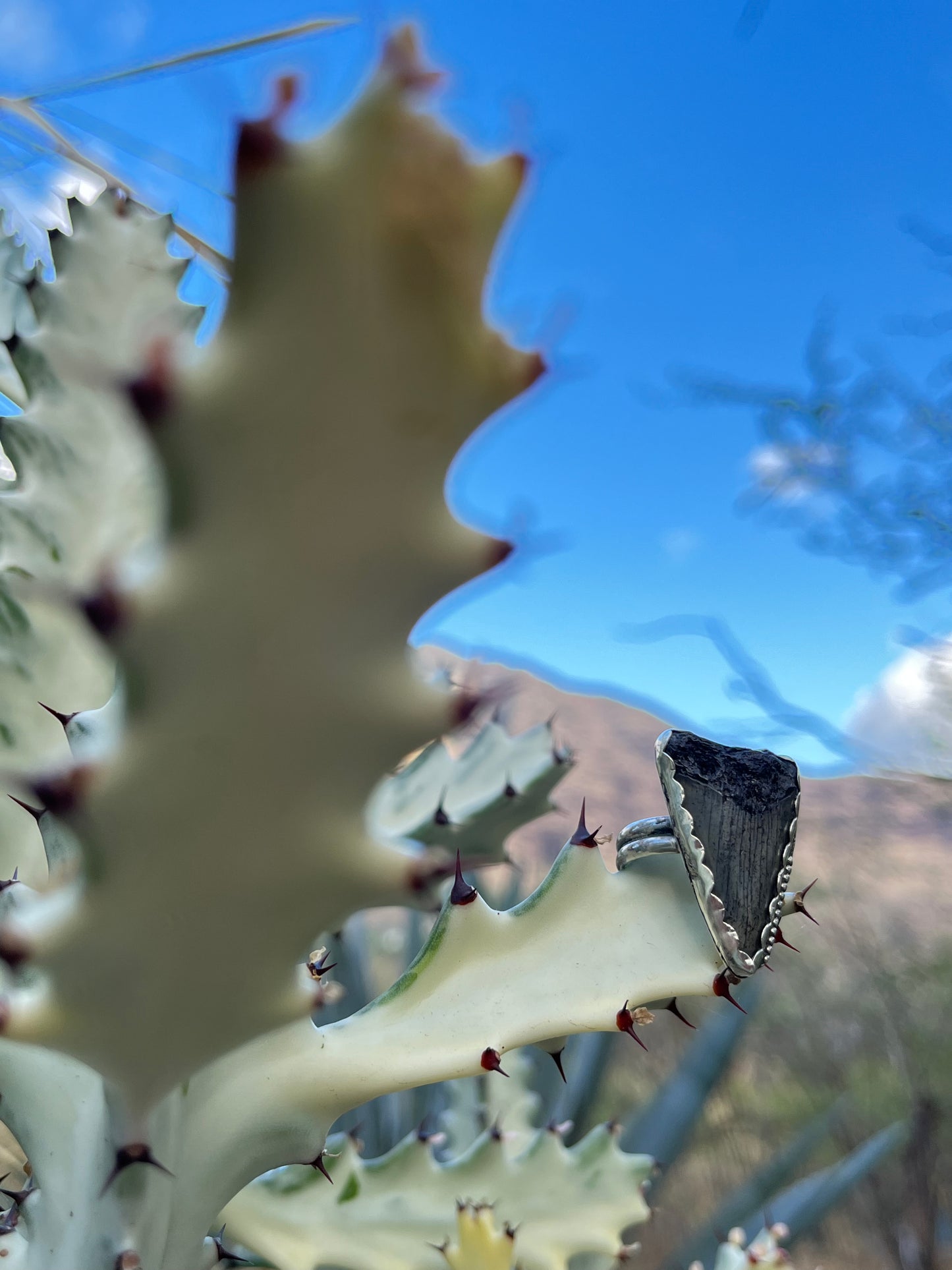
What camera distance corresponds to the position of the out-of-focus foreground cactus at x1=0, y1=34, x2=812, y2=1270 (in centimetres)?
35

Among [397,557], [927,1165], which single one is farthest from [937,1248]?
[397,557]

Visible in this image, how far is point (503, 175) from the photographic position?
333 millimetres

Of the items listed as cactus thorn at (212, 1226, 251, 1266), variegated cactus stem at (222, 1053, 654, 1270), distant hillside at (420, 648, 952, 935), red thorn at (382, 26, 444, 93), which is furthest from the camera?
distant hillside at (420, 648, 952, 935)

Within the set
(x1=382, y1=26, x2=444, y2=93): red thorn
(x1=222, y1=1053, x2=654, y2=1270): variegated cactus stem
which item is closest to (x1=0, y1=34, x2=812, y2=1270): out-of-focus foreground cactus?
(x1=382, y1=26, x2=444, y2=93): red thorn

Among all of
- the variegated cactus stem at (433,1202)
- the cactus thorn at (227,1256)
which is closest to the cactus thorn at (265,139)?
the cactus thorn at (227,1256)

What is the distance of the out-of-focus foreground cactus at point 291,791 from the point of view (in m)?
0.35

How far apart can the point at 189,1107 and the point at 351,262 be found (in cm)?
57

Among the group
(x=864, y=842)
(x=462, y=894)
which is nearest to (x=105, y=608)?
Result: (x=462, y=894)

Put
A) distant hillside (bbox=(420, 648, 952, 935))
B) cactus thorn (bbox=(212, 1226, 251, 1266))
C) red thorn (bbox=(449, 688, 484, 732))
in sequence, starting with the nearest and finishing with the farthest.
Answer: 1. red thorn (bbox=(449, 688, 484, 732))
2. cactus thorn (bbox=(212, 1226, 251, 1266))
3. distant hillside (bbox=(420, 648, 952, 935))

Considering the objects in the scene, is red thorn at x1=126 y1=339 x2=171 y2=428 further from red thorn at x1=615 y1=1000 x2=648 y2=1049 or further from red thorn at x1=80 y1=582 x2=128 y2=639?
red thorn at x1=615 y1=1000 x2=648 y2=1049

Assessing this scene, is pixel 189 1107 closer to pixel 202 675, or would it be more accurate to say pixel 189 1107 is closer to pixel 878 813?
pixel 202 675

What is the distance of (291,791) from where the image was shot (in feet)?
1.42

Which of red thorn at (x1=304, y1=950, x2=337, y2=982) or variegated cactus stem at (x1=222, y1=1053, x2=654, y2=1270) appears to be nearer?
red thorn at (x1=304, y1=950, x2=337, y2=982)

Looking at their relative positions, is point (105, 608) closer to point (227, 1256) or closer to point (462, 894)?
point (462, 894)
